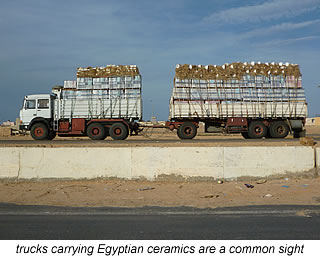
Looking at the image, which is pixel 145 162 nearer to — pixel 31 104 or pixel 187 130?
pixel 187 130

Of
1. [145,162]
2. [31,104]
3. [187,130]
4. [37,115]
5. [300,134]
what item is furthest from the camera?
[300,134]

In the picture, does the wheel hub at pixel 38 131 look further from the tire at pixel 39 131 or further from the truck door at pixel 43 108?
the truck door at pixel 43 108

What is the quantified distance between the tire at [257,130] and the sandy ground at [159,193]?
9.67 m

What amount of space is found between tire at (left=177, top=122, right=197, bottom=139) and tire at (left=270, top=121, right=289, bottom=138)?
4.94 meters

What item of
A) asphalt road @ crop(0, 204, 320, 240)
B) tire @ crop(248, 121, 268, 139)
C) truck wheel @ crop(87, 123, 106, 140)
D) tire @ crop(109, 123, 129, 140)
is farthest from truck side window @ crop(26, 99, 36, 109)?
tire @ crop(248, 121, 268, 139)

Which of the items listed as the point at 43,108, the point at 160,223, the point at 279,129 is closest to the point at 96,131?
the point at 43,108

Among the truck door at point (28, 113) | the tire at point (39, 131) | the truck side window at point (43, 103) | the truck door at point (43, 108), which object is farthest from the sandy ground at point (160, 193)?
the truck side window at point (43, 103)

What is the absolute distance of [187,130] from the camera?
1959cm

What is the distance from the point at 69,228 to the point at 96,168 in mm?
4874

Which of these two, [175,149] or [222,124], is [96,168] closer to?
[175,149]

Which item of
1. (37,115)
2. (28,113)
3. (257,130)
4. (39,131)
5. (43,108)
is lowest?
(257,130)

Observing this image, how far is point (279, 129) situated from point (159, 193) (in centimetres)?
1364

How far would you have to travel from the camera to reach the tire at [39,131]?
18.8m
